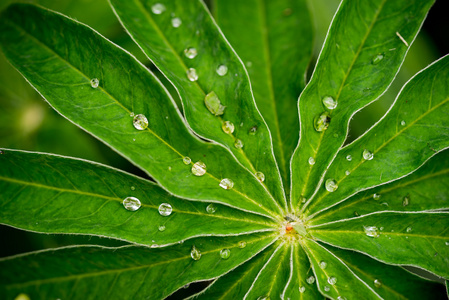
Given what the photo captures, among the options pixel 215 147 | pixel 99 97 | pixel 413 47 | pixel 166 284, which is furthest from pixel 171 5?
pixel 413 47

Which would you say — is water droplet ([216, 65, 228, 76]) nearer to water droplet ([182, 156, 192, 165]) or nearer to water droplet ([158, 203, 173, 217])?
water droplet ([182, 156, 192, 165])

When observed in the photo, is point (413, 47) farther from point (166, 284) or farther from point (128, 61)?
point (166, 284)

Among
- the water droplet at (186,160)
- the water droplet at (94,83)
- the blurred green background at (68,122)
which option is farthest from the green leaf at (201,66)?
the blurred green background at (68,122)

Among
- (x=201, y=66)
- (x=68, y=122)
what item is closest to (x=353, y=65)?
(x=201, y=66)

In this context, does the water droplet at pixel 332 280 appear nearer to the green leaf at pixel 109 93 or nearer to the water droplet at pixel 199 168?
the green leaf at pixel 109 93

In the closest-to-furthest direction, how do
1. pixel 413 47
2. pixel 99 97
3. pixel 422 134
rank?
pixel 99 97, pixel 422 134, pixel 413 47

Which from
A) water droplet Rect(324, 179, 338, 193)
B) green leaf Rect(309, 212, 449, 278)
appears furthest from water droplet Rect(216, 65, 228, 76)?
green leaf Rect(309, 212, 449, 278)

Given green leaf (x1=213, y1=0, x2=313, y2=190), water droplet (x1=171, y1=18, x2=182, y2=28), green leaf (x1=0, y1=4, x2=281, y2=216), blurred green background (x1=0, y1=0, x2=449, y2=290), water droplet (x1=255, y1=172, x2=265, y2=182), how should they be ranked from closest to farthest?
1. green leaf (x1=0, y1=4, x2=281, y2=216)
2. water droplet (x1=171, y1=18, x2=182, y2=28)
3. water droplet (x1=255, y1=172, x2=265, y2=182)
4. green leaf (x1=213, y1=0, x2=313, y2=190)
5. blurred green background (x1=0, y1=0, x2=449, y2=290)
